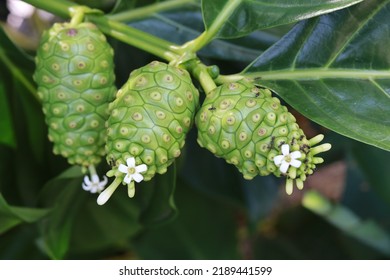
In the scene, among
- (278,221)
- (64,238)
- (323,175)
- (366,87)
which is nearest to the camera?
(366,87)

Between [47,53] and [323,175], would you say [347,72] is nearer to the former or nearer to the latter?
[47,53]

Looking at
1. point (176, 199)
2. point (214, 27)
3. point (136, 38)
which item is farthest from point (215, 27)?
point (176, 199)

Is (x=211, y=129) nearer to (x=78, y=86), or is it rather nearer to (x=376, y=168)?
(x=78, y=86)

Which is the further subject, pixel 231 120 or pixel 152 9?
pixel 152 9

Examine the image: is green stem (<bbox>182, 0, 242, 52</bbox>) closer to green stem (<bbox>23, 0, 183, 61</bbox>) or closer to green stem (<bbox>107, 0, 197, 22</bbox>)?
green stem (<bbox>23, 0, 183, 61</bbox>)

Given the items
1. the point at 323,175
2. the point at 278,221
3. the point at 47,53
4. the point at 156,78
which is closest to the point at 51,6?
the point at 47,53

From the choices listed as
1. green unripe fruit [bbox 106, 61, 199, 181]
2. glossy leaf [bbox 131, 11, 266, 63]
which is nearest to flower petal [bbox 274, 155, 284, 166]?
green unripe fruit [bbox 106, 61, 199, 181]

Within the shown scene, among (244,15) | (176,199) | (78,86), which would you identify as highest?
(244,15)
